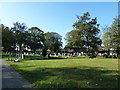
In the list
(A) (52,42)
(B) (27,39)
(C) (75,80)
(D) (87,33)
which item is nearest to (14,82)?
(C) (75,80)

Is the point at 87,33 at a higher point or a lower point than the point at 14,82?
higher

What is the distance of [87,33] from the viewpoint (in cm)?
4834

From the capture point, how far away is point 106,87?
5680mm

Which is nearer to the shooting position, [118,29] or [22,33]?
[118,29]

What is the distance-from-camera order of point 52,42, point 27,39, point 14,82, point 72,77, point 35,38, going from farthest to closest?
point 52,42 < point 35,38 < point 27,39 < point 72,77 < point 14,82

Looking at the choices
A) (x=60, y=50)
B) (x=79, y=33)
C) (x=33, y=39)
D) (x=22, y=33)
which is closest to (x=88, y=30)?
(x=79, y=33)

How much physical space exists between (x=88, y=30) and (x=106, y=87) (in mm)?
43680

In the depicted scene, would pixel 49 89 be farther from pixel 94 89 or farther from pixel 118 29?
pixel 118 29

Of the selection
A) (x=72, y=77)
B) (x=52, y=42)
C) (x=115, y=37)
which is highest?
(x=52, y=42)

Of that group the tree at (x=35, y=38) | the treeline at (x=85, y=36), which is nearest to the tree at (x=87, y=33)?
the treeline at (x=85, y=36)

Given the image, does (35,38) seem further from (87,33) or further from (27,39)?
(87,33)

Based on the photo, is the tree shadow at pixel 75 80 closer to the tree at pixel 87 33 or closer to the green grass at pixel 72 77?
the green grass at pixel 72 77

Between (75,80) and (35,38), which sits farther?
(35,38)

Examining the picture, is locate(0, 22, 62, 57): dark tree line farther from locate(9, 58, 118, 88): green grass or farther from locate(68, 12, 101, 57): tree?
locate(9, 58, 118, 88): green grass
